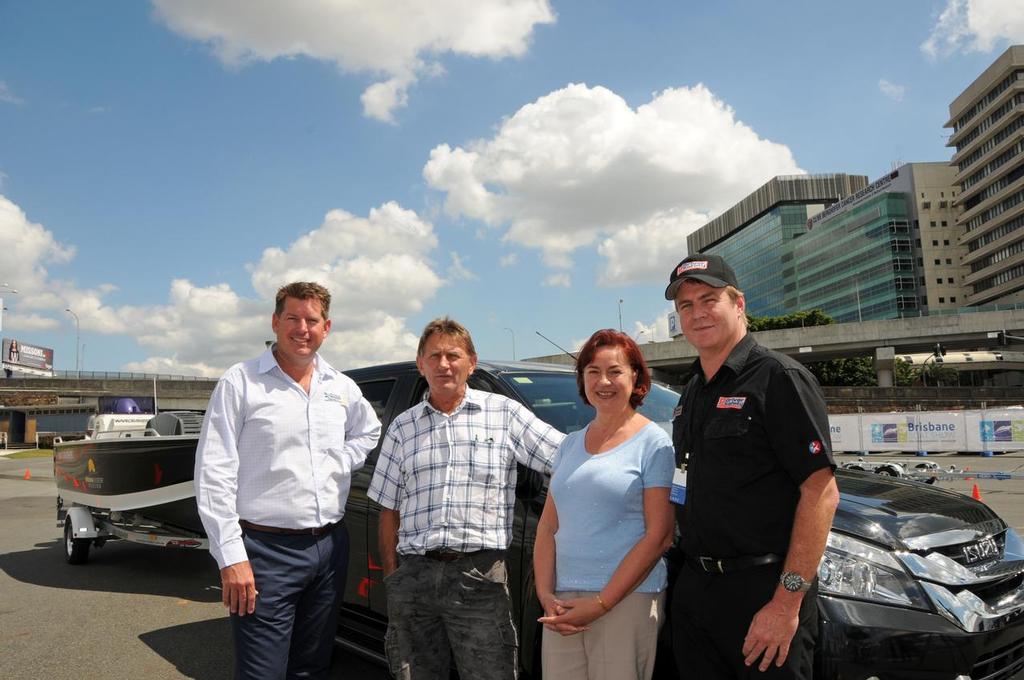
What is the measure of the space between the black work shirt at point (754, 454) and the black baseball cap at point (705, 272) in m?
0.26

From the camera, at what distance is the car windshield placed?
11.8ft

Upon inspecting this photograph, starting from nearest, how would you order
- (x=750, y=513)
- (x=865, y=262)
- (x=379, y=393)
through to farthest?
(x=750, y=513) → (x=379, y=393) → (x=865, y=262)

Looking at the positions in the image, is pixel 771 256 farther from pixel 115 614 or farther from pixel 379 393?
pixel 379 393

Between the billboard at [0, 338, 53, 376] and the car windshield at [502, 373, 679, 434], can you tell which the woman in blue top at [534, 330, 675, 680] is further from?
the billboard at [0, 338, 53, 376]

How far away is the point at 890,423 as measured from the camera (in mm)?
23672

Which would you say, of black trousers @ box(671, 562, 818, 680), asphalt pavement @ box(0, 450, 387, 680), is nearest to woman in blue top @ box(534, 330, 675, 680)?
black trousers @ box(671, 562, 818, 680)

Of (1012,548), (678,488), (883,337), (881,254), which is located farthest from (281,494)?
(881,254)

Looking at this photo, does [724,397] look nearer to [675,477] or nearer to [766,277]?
[675,477]

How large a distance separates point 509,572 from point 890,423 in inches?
958

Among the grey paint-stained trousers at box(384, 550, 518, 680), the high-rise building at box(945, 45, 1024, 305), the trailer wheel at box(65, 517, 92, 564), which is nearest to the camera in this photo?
the grey paint-stained trousers at box(384, 550, 518, 680)

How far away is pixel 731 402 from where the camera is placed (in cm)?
216

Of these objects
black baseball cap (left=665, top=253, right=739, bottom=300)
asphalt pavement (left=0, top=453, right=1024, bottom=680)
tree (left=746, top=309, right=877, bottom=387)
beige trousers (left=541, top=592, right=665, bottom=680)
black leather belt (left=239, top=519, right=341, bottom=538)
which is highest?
tree (left=746, top=309, right=877, bottom=387)

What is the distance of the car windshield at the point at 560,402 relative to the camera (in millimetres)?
3581

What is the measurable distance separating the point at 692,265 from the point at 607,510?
887 mm
